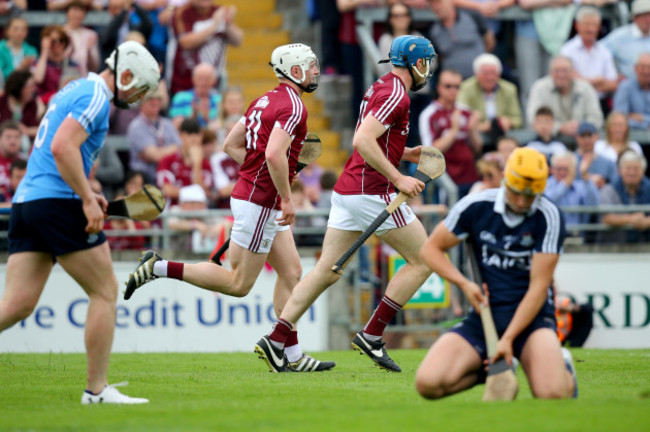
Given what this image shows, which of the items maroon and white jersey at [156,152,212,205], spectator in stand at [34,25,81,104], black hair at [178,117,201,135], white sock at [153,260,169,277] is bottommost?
white sock at [153,260,169,277]

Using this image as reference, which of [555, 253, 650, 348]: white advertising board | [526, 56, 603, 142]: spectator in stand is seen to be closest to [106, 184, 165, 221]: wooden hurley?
[555, 253, 650, 348]: white advertising board

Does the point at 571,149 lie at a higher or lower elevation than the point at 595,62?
lower

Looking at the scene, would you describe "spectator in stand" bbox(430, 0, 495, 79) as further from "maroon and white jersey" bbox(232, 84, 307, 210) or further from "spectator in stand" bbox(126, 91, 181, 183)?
"maroon and white jersey" bbox(232, 84, 307, 210)

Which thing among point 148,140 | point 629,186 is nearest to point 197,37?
point 148,140

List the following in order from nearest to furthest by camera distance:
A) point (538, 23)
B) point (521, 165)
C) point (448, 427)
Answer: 1. point (448, 427)
2. point (521, 165)
3. point (538, 23)

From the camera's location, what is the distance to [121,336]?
45.9 feet

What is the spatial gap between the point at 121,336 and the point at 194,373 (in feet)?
13.7

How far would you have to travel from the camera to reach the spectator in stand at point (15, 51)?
53.2 ft

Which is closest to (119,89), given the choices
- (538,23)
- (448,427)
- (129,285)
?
(129,285)

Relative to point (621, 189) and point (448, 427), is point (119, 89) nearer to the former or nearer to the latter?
point (448, 427)

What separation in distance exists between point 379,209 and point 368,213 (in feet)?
0.32

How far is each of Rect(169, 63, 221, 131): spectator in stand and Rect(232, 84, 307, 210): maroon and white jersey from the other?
676cm

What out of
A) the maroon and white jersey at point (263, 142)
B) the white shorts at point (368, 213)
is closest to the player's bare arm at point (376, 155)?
the white shorts at point (368, 213)

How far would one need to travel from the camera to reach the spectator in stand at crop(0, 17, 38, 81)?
16203 mm
